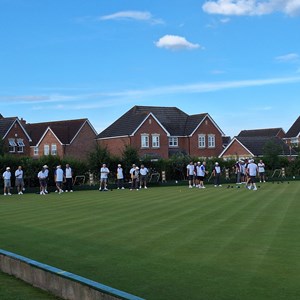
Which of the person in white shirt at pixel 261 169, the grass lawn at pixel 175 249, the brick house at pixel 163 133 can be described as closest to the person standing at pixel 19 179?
the grass lawn at pixel 175 249

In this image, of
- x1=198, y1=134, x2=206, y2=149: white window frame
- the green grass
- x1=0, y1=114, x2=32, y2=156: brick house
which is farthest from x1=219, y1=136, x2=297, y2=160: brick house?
the green grass

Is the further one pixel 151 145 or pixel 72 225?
pixel 151 145

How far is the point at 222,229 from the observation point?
12383 millimetres

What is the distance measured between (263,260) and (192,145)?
6099 cm

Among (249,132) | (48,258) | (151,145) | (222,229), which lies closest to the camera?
(48,258)

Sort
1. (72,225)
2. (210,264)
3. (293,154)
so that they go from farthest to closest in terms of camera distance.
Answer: (293,154) → (72,225) → (210,264)

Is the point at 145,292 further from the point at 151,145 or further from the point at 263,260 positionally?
the point at 151,145

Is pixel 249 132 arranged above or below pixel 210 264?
above

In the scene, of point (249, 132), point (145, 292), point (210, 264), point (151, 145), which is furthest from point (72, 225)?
point (249, 132)

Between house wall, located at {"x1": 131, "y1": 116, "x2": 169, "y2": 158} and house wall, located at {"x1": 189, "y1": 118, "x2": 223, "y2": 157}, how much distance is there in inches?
160

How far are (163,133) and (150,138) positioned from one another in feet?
6.75

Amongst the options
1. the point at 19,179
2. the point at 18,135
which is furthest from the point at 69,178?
the point at 18,135

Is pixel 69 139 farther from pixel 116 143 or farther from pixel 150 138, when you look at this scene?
pixel 150 138

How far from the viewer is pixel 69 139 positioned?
7238 centimetres
